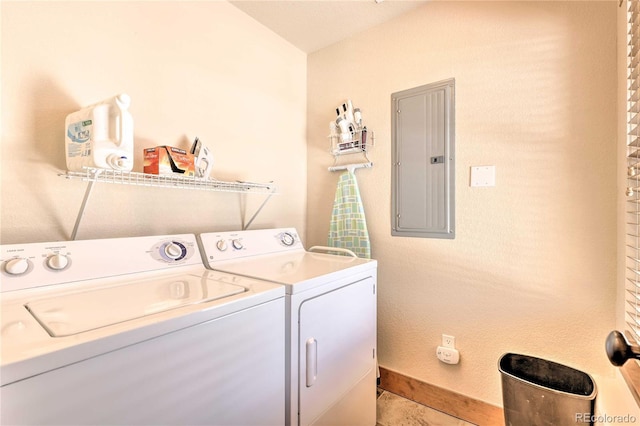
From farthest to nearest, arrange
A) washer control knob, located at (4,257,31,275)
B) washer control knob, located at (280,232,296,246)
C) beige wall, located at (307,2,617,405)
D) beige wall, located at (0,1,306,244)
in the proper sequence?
washer control knob, located at (280,232,296,246)
beige wall, located at (307,2,617,405)
beige wall, located at (0,1,306,244)
washer control knob, located at (4,257,31,275)

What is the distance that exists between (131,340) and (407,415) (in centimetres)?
176

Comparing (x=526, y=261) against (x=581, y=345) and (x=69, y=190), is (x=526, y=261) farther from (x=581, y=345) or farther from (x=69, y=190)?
(x=69, y=190)

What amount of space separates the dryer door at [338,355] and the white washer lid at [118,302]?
14.8 inches

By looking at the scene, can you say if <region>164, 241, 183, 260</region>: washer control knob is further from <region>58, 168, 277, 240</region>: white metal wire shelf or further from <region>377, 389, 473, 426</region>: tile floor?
<region>377, 389, 473, 426</region>: tile floor

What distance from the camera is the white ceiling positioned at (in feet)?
6.27

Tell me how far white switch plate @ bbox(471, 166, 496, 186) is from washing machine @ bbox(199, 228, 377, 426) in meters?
0.82

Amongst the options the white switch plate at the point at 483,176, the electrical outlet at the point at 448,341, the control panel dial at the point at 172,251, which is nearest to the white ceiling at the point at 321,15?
the white switch plate at the point at 483,176

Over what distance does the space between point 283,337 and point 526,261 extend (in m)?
1.39

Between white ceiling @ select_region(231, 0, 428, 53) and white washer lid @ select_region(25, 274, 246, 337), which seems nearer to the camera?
white washer lid @ select_region(25, 274, 246, 337)

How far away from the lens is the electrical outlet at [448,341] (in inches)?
70.0

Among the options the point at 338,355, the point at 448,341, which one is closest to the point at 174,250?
the point at 338,355

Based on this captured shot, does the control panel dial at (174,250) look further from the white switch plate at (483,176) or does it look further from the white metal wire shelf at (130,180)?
the white switch plate at (483,176)

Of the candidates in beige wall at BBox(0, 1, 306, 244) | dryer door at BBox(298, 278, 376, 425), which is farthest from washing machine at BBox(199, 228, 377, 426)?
beige wall at BBox(0, 1, 306, 244)

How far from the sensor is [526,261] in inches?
62.1
